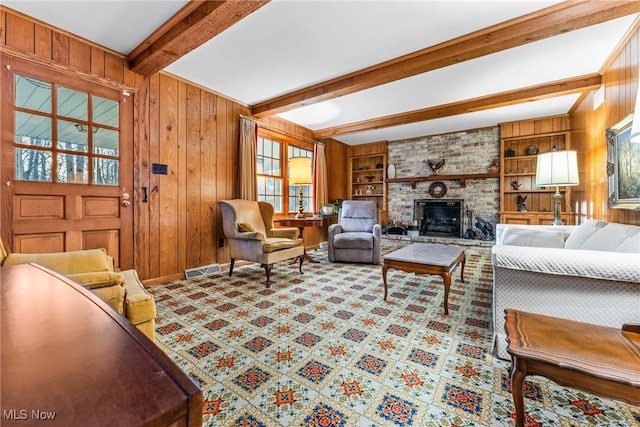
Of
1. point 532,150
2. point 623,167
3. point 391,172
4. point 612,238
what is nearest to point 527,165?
point 532,150

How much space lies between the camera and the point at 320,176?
18.7ft

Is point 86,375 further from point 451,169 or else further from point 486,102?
point 451,169

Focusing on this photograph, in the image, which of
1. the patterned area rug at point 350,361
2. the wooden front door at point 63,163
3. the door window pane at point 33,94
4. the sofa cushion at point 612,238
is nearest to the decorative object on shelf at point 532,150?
the patterned area rug at point 350,361

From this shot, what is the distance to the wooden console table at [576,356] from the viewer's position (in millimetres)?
856

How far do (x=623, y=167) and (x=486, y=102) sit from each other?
1.83m

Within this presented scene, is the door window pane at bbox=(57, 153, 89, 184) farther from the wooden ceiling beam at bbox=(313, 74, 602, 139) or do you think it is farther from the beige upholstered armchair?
the wooden ceiling beam at bbox=(313, 74, 602, 139)

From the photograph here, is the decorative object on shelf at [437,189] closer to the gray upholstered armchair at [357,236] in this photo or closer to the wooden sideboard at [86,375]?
the gray upholstered armchair at [357,236]

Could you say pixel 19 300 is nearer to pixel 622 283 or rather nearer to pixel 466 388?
pixel 466 388

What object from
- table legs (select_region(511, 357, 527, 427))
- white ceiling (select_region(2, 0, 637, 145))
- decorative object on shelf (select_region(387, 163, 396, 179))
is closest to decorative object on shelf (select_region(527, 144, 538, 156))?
white ceiling (select_region(2, 0, 637, 145))

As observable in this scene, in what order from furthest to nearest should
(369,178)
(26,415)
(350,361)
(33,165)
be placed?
(369,178), (33,165), (350,361), (26,415)

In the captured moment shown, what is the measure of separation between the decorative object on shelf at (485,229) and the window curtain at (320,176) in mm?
3151

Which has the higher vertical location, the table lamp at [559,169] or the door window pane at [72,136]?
the door window pane at [72,136]

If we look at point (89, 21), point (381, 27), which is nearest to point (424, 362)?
point (381, 27)

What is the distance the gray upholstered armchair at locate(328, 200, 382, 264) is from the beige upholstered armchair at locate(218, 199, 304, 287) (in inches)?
29.2
